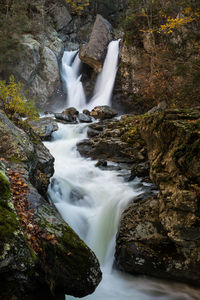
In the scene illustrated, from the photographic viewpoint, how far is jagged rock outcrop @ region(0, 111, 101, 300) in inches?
88.3

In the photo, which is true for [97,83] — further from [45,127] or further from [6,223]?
[6,223]

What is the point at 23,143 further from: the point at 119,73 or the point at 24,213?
the point at 119,73

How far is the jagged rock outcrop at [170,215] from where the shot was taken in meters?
4.12

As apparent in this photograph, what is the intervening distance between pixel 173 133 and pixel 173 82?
31.0ft

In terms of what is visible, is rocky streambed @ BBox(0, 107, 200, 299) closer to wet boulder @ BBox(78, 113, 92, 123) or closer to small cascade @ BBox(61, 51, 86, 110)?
wet boulder @ BBox(78, 113, 92, 123)

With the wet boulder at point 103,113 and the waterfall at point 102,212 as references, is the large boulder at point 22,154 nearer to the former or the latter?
the waterfall at point 102,212

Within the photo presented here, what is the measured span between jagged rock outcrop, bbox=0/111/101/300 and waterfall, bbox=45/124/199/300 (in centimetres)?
118

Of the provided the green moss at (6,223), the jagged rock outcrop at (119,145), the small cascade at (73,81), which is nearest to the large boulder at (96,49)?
the small cascade at (73,81)

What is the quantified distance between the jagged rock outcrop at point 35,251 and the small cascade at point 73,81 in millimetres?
16689

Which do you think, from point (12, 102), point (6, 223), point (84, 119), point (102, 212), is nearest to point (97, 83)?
point (84, 119)

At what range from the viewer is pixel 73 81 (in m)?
21.9

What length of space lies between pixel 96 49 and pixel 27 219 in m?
18.9

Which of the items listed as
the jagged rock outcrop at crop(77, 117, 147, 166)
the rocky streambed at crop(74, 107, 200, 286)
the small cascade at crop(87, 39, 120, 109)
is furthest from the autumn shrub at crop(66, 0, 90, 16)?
the rocky streambed at crop(74, 107, 200, 286)

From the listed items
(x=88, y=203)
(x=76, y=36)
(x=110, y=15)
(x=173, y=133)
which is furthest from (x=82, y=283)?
(x=110, y=15)
